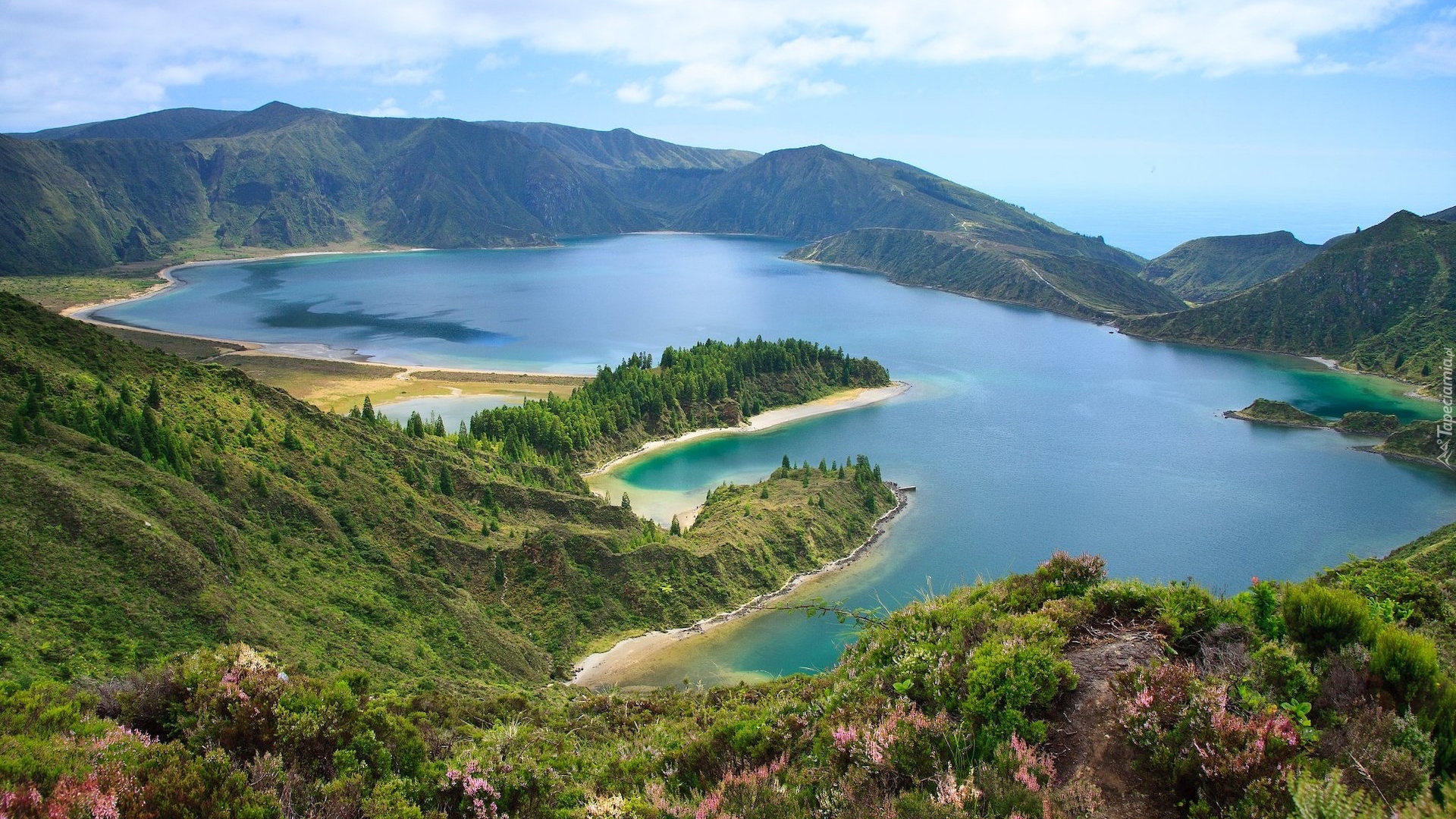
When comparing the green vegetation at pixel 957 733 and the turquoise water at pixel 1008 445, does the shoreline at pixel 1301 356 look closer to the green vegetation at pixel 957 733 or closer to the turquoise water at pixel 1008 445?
the turquoise water at pixel 1008 445

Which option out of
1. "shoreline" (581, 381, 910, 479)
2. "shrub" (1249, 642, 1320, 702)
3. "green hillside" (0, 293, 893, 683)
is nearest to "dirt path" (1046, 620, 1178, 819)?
"shrub" (1249, 642, 1320, 702)

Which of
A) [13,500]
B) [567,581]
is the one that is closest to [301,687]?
[13,500]

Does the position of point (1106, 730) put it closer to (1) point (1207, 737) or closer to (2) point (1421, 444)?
(1) point (1207, 737)

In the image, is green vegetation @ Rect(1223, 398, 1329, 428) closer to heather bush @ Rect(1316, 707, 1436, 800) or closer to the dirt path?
the dirt path

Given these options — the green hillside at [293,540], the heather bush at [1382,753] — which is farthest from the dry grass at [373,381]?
the heather bush at [1382,753]

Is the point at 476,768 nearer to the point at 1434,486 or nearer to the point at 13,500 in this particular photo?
A: the point at 13,500

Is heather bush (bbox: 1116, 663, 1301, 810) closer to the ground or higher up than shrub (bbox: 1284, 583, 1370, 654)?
closer to the ground
